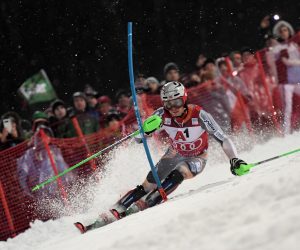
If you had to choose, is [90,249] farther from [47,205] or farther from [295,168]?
[47,205]

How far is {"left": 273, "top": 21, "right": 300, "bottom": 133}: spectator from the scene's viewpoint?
8.92 m

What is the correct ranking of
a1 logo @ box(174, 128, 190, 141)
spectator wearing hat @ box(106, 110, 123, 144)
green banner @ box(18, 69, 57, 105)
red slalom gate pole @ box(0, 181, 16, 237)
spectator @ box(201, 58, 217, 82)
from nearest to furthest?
a1 logo @ box(174, 128, 190, 141) → red slalom gate pole @ box(0, 181, 16, 237) → spectator wearing hat @ box(106, 110, 123, 144) → spectator @ box(201, 58, 217, 82) → green banner @ box(18, 69, 57, 105)

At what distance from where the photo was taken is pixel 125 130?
8891mm

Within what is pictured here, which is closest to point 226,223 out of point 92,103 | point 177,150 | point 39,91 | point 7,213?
point 177,150

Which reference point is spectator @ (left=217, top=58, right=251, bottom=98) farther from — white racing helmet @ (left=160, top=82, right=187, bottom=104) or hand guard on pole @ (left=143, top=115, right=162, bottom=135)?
hand guard on pole @ (left=143, top=115, right=162, bottom=135)

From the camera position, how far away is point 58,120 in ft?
30.2

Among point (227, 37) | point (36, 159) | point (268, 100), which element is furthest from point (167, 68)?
point (227, 37)

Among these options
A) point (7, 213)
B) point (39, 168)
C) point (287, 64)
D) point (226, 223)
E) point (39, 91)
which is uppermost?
point (39, 91)

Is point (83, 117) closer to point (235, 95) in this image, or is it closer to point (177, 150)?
point (235, 95)

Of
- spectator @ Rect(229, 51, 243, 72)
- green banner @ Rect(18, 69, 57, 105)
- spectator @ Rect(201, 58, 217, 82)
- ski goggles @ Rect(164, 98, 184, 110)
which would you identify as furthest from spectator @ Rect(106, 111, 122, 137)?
ski goggles @ Rect(164, 98, 184, 110)

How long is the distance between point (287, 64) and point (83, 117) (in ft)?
11.4

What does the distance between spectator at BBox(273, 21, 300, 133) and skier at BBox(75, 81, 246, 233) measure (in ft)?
10.0

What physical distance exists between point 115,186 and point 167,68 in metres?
2.26

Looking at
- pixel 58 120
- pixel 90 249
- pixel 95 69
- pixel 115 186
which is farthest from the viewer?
pixel 95 69
